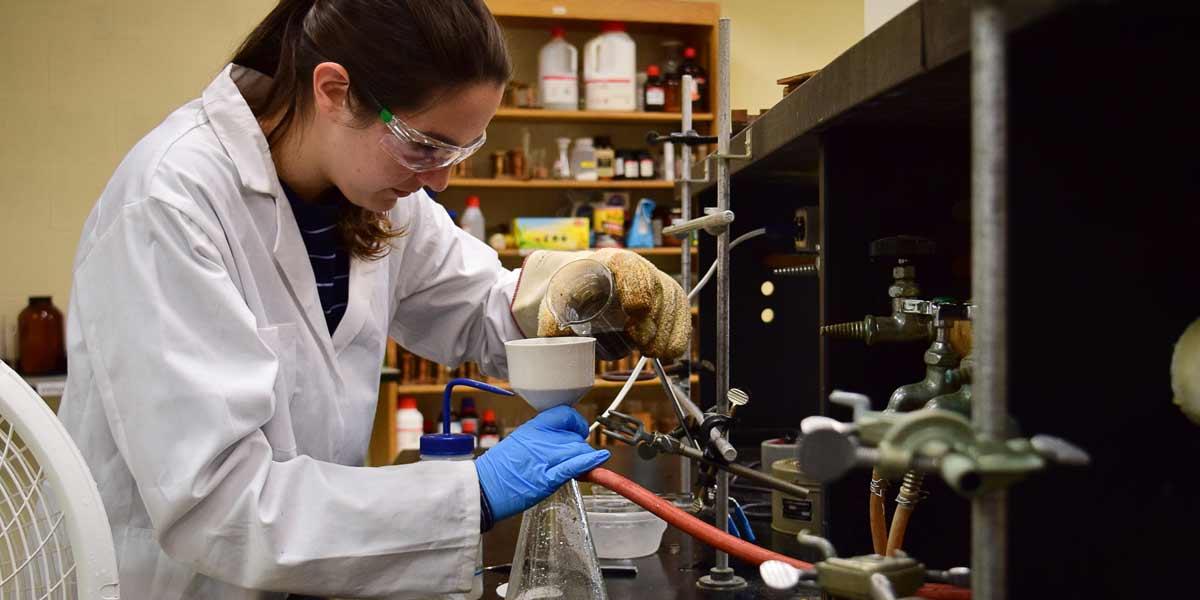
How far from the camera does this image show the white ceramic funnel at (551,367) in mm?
1154

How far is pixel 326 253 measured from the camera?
152 cm

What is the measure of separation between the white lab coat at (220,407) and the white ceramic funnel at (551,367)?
0.16 metres

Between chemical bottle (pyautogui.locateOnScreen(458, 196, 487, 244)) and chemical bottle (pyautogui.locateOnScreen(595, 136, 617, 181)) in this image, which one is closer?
chemical bottle (pyautogui.locateOnScreen(458, 196, 487, 244))

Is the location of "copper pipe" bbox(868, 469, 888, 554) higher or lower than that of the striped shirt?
lower

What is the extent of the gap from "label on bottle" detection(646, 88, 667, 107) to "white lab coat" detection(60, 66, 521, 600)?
3.07m

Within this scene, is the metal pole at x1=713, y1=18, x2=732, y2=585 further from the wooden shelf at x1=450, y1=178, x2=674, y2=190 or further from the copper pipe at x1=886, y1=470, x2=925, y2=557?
the wooden shelf at x1=450, y1=178, x2=674, y2=190

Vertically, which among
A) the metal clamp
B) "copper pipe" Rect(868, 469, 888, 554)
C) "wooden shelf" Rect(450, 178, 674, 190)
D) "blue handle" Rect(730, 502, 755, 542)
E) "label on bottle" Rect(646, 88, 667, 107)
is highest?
"label on bottle" Rect(646, 88, 667, 107)

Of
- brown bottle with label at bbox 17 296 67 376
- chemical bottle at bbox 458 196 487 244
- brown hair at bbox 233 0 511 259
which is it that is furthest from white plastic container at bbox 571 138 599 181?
brown hair at bbox 233 0 511 259

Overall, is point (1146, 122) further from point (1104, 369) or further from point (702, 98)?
point (702, 98)

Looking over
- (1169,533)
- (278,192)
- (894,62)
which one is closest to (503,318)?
(278,192)

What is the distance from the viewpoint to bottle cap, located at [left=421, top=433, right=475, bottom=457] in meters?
1.40

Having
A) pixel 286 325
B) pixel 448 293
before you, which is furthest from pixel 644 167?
pixel 286 325

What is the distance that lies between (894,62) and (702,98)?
3.64 metres

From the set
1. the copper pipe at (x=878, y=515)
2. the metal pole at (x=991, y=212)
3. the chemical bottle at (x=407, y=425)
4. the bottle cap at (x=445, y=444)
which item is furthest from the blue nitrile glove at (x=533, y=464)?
the chemical bottle at (x=407, y=425)
